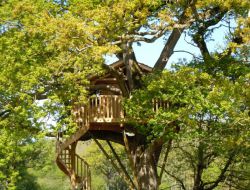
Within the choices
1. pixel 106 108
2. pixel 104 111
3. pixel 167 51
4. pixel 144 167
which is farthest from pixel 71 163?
pixel 167 51

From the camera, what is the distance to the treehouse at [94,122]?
14469 mm

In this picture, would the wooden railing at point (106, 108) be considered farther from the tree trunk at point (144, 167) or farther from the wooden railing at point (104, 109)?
the tree trunk at point (144, 167)

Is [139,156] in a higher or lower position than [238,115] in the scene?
lower

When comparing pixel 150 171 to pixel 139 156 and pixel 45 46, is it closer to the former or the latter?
pixel 139 156

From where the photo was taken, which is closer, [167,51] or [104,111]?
[104,111]

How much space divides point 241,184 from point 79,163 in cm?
657

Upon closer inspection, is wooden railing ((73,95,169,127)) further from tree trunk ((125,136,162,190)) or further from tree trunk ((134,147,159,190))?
tree trunk ((134,147,159,190))

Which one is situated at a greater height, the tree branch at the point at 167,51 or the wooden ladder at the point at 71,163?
the tree branch at the point at 167,51

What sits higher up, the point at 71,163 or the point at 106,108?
the point at 106,108

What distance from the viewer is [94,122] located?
1461 centimetres

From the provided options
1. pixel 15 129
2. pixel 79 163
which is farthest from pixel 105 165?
pixel 15 129

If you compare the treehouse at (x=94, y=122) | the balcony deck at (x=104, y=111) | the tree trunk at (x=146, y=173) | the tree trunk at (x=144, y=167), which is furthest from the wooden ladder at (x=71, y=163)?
the tree trunk at (x=146, y=173)

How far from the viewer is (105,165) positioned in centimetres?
4306

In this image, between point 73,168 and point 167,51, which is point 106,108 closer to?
point 167,51
